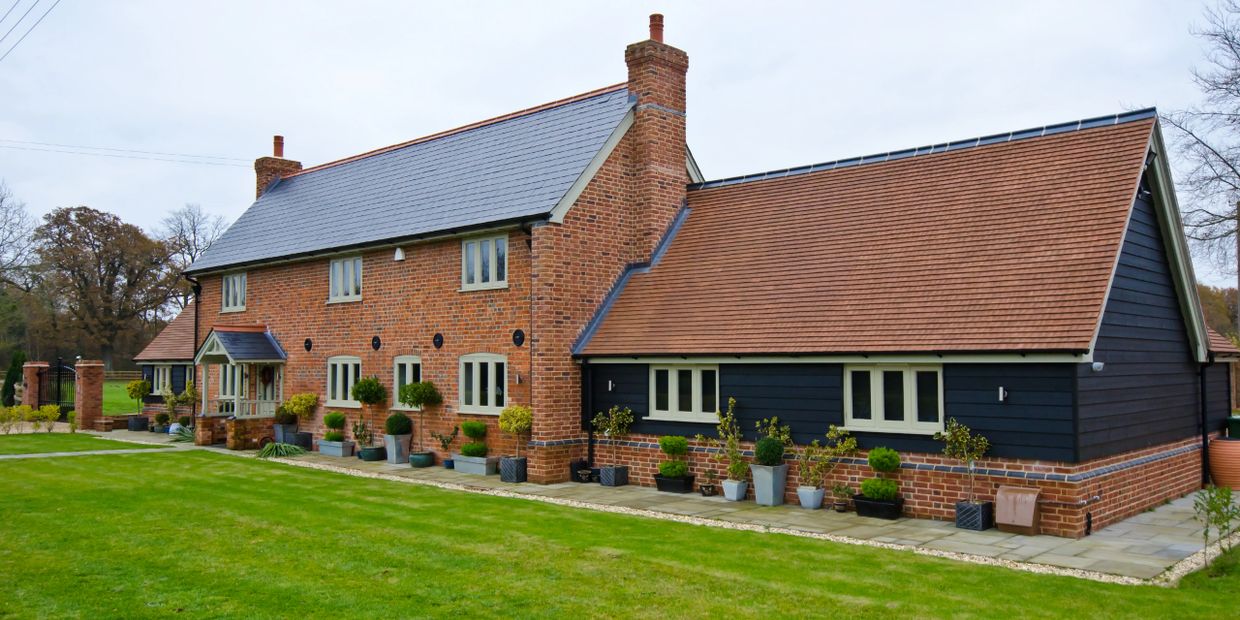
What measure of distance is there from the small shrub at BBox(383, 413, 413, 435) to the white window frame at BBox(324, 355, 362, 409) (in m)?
1.96

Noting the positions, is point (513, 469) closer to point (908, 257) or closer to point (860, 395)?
point (860, 395)

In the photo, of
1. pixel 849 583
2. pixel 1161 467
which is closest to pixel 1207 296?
pixel 1161 467

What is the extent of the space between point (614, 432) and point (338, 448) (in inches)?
330

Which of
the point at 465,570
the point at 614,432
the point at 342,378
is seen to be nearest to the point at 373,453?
the point at 342,378

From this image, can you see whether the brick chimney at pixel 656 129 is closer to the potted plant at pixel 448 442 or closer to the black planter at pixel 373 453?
the potted plant at pixel 448 442

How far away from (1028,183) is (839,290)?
342cm

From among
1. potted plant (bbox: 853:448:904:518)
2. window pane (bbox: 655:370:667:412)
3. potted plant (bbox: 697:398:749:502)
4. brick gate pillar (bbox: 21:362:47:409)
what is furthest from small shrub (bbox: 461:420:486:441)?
brick gate pillar (bbox: 21:362:47:409)

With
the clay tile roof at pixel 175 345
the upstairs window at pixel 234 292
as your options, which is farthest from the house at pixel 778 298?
the clay tile roof at pixel 175 345

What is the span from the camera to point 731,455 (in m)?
15.0

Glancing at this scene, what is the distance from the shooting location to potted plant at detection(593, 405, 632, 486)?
660 inches

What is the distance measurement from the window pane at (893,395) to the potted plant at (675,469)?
374cm

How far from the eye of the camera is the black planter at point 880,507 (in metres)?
13.0

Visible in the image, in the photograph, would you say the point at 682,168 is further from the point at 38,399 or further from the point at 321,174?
the point at 38,399

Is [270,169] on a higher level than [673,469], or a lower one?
higher
